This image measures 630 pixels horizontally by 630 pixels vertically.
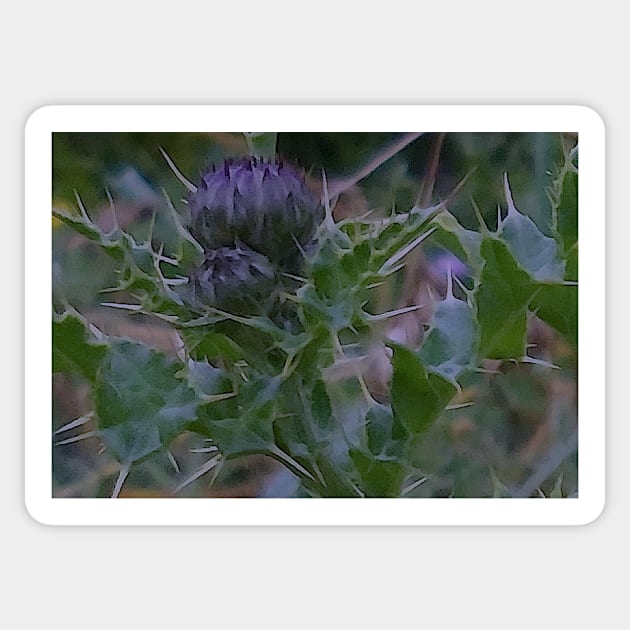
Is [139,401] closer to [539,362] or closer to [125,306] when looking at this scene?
[125,306]

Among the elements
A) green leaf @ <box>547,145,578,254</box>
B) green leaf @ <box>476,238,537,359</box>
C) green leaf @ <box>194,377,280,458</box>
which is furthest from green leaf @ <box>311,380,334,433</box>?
green leaf @ <box>547,145,578,254</box>

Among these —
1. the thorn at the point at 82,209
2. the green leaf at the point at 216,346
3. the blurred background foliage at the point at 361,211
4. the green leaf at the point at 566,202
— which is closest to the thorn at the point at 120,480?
the blurred background foliage at the point at 361,211

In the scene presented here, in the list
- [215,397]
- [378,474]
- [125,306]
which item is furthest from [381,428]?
[125,306]

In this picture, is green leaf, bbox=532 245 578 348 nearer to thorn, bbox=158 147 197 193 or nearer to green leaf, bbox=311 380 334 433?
green leaf, bbox=311 380 334 433

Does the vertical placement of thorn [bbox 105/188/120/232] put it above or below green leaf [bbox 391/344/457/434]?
above
